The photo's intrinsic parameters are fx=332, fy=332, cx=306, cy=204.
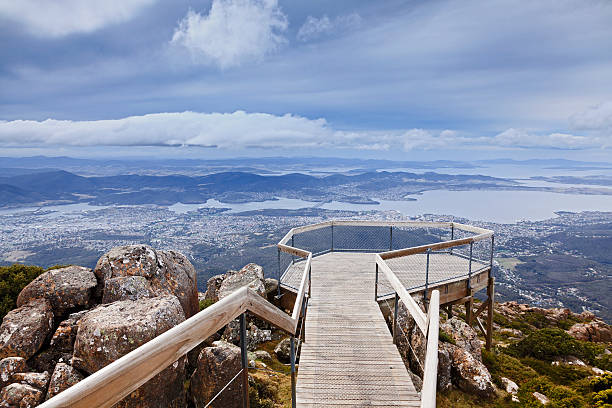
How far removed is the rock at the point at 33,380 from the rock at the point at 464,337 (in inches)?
326

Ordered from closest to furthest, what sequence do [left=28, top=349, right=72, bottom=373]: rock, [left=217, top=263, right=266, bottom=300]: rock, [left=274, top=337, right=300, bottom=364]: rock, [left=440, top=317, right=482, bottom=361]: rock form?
A: [left=28, top=349, right=72, bottom=373]: rock, [left=274, top=337, right=300, bottom=364]: rock, [left=440, top=317, right=482, bottom=361]: rock, [left=217, top=263, right=266, bottom=300]: rock

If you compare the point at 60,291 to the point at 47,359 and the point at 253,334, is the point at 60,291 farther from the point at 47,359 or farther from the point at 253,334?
the point at 253,334

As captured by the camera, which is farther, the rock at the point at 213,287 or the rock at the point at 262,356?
the rock at the point at 213,287

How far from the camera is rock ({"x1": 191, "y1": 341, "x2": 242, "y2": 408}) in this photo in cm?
413

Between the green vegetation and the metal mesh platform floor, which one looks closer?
the green vegetation

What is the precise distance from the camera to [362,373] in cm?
480

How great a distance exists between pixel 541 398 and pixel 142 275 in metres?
8.75

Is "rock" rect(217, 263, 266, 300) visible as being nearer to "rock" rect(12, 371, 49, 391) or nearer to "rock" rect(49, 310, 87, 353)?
"rock" rect(49, 310, 87, 353)

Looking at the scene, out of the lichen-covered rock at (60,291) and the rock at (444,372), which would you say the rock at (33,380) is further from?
the rock at (444,372)

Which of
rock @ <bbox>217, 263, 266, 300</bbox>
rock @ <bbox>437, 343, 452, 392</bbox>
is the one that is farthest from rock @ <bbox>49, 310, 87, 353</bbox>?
rock @ <bbox>437, 343, 452, 392</bbox>

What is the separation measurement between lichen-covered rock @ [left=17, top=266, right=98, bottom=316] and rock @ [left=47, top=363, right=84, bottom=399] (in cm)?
153

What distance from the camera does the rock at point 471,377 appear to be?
22.3 ft

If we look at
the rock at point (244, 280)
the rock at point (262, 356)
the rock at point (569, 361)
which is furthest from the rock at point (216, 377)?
the rock at point (569, 361)

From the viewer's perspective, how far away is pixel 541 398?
7379 mm
